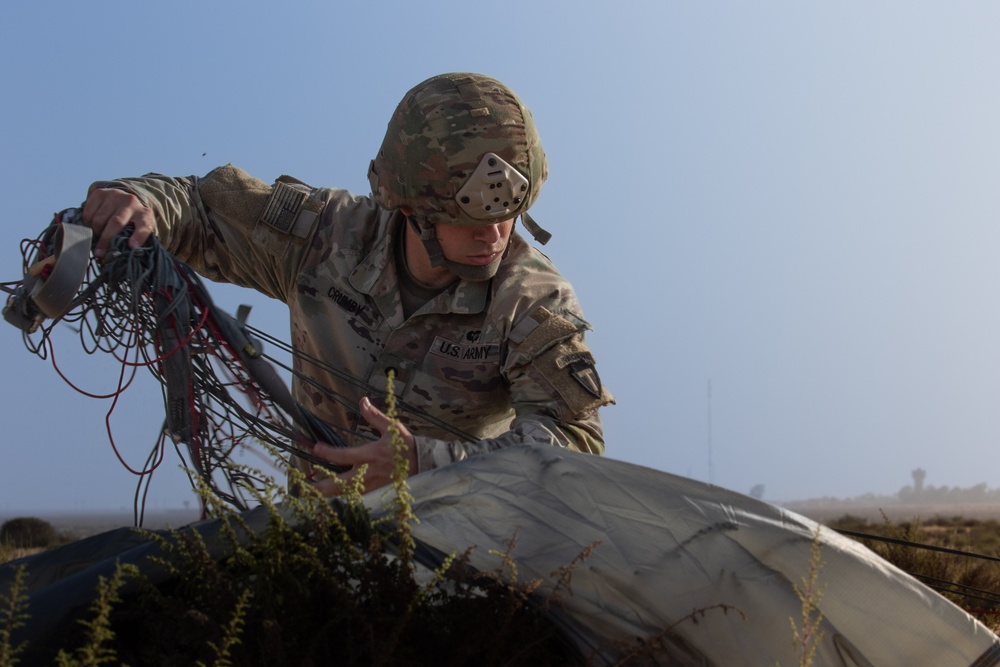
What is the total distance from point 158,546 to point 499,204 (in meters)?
1.99

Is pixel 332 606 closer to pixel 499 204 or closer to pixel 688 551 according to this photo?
pixel 688 551

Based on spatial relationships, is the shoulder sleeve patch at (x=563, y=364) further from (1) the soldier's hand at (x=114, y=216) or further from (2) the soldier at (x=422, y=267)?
(1) the soldier's hand at (x=114, y=216)

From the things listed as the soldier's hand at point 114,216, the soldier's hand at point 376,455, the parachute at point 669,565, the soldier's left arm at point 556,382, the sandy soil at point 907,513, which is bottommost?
the parachute at point 669,565

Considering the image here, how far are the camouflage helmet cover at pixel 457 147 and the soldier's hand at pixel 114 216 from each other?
894 mm

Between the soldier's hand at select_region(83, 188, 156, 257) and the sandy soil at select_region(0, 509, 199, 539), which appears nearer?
the soldier's hand at select_region(83, 188, 156, 257)

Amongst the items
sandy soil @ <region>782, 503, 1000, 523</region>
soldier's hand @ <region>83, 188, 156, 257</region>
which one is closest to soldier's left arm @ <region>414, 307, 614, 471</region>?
soldier's hand @ <region>83, 188, 156, 257</region>

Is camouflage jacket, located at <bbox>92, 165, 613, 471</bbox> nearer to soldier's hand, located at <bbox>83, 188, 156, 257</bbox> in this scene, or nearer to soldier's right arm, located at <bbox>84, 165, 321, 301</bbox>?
soldier's right arm, located at <bbox>84, 165, 321, 301</bbox>

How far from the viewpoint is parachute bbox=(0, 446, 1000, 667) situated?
105 inches

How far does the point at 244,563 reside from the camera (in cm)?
258

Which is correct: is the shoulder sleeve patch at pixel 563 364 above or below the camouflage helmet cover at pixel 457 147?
below

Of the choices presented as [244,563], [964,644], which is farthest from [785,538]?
[244,563]

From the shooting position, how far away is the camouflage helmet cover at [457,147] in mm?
4230

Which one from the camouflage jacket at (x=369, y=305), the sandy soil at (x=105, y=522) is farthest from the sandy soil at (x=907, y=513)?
the camouflage jacket at (x=369, y=305)

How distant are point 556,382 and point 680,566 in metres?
1.44
